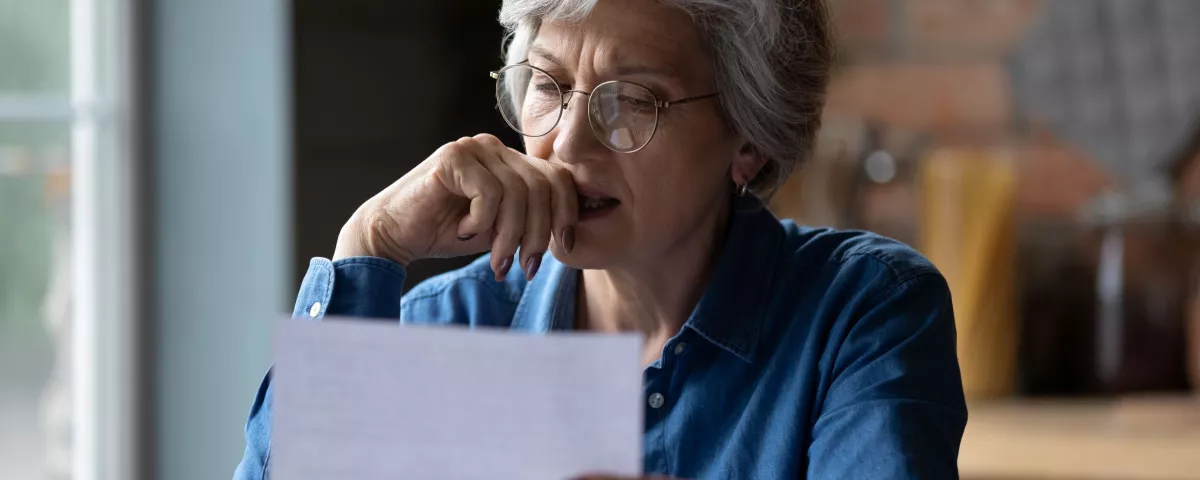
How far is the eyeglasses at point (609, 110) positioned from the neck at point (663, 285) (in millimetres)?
166

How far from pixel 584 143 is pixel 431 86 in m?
0.82

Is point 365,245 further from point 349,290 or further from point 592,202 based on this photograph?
point 592,202

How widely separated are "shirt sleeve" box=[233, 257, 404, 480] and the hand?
37 mm

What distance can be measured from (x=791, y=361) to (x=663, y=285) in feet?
0.64

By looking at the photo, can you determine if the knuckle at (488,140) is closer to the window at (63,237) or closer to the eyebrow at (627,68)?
the eyebrow at (627,68)

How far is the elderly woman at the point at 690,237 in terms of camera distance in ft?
3.80

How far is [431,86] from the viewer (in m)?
1.96

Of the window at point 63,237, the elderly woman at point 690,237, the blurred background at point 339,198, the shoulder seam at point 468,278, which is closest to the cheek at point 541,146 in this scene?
the elderly woman at point 690,237

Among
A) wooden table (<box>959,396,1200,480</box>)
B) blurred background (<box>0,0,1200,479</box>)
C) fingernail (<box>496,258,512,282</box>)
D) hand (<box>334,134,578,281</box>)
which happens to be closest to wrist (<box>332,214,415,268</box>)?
hand (<box>334,134,578,281</box>)

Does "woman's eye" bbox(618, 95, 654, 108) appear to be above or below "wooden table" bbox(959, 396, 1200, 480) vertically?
above

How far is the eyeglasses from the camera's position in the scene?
3.92 feet

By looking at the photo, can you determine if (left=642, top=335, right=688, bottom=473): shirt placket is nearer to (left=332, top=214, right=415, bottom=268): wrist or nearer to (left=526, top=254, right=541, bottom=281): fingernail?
(left=526, top=254, right=541, bottom=281): fingernail

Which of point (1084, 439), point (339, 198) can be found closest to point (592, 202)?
point (339, 198)

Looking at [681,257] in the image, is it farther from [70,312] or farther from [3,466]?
[3,466]
